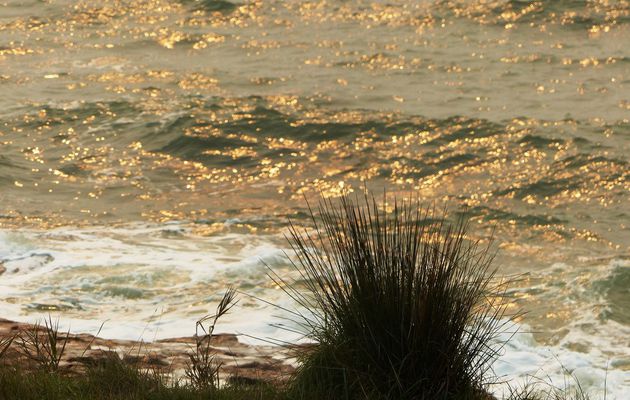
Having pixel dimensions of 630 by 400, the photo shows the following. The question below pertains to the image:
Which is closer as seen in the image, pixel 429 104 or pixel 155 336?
pixel 155 336

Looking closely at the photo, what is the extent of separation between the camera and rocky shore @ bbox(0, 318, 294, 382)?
5445 mm

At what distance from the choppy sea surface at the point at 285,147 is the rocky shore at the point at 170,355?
2.61 ft

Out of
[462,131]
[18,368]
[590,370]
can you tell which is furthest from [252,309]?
[462,131]

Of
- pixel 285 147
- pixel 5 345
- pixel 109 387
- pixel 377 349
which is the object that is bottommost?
pixel 109 387

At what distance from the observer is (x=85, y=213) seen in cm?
1098

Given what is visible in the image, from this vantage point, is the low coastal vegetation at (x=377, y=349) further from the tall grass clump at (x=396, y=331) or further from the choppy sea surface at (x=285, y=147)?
the choppy sea surface at (x=285, y=147)

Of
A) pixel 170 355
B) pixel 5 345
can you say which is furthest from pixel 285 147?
pixel 5 345

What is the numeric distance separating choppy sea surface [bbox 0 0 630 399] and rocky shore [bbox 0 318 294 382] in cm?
79

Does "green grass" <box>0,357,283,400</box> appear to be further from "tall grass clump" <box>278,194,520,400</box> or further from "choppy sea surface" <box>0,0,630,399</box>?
"choppy sea surface" <box>0,0,630,399</box>

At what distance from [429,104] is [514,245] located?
5228 mm

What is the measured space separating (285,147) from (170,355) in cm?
779

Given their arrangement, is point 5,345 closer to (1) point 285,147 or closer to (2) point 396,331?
(2) point 396,331

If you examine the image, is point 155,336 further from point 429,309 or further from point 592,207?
point 592,207

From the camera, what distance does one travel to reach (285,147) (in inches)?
532
